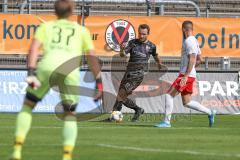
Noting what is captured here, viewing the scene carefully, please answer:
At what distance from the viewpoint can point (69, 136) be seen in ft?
34.2

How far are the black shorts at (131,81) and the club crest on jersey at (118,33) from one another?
4892 mm

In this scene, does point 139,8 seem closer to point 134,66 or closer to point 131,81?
point 134,66

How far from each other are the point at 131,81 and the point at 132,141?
6.25m

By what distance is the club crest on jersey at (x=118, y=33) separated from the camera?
2514 centimetres

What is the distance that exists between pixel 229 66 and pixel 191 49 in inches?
348

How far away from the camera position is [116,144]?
13516mm

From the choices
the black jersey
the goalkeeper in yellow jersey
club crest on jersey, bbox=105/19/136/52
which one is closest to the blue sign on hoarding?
club crest on jersey, bbox=105/19/136/52

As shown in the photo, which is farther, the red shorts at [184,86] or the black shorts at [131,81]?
the black shorts at [131,81]

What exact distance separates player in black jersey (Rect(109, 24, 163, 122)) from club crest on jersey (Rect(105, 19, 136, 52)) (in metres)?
4.91

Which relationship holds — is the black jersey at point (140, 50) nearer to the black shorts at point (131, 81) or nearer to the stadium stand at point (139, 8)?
the black shorts at point (131, 81)

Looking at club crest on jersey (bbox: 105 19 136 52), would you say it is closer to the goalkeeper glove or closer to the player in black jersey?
the player in black jersey

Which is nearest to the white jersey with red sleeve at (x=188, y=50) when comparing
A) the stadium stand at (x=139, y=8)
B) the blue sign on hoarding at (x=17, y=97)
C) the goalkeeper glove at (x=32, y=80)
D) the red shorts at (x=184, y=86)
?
the red shorts at (x=184, y=86)

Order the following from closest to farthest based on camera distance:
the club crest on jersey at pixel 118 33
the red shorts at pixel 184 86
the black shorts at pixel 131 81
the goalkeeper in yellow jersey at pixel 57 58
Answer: the goalkeeper in yellow jersey at pixel 57 58, the red shorts at pixel 184 86, the black shorts at pixel 131 81, the club crest on jersey at pixel 118 33

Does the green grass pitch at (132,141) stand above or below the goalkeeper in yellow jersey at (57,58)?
below
